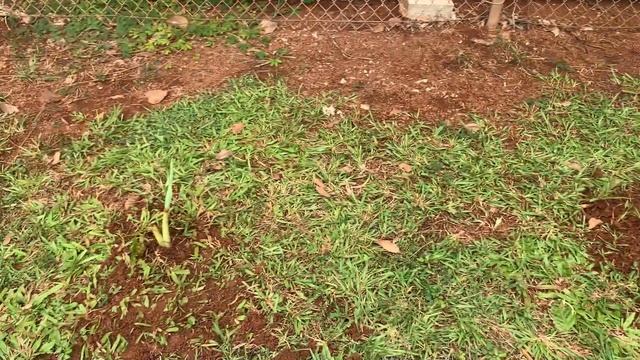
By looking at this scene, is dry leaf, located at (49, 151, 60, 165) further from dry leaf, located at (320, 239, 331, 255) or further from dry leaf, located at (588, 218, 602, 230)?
dry leaf, located at (588, 218, 602, 230)

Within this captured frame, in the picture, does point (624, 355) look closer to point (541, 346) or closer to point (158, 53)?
point (541, 346)

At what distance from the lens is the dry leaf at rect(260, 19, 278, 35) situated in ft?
11.1

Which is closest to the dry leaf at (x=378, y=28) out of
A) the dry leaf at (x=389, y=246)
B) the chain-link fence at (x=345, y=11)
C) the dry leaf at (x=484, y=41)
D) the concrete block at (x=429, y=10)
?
the chain-link fence at (x=345, y=11)

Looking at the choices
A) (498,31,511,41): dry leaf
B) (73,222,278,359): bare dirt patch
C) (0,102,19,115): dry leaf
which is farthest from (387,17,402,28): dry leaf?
(0,102,19,115): dry leaf

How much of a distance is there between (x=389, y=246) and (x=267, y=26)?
1655 millimetres

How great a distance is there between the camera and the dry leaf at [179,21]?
3.38m

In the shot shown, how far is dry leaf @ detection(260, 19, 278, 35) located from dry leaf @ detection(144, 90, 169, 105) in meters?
0.71

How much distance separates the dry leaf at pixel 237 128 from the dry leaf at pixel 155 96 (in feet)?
1.39

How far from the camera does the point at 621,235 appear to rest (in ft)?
7.68

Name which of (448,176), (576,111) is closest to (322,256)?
(448,176)

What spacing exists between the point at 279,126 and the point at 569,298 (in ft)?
4.69

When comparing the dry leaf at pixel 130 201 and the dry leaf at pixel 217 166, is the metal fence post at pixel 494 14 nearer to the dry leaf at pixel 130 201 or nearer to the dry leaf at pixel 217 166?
the dry leaf at pixel 217 166

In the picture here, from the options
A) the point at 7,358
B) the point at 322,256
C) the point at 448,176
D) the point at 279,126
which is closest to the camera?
the point at 7,358

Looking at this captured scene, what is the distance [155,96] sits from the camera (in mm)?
2975
